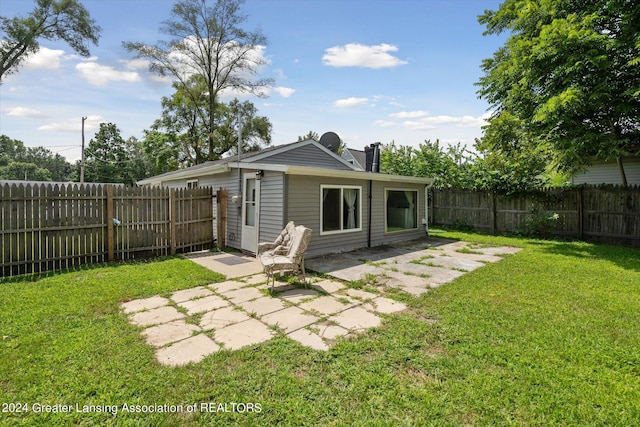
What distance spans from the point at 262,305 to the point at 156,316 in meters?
1.32

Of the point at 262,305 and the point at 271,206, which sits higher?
the point at 271,206

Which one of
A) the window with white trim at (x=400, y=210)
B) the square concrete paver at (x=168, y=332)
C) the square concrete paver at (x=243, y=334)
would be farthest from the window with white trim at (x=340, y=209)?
the square concrete paver at (x=168, y=332)

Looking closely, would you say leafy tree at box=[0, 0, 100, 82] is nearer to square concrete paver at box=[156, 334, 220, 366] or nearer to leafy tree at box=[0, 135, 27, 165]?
square concrete paver at box=[156, 334, 220, 366]

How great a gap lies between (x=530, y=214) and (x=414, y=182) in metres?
4.56

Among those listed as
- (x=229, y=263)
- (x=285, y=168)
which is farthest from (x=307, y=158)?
(x=229, y=263)

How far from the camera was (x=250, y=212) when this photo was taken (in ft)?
26.0

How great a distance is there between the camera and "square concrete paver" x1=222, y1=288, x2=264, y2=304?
4461 mm

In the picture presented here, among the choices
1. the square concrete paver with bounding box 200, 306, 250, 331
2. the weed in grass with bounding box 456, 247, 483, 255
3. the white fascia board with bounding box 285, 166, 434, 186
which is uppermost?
the white fascia board with bounding box 285, 166, 434, 186

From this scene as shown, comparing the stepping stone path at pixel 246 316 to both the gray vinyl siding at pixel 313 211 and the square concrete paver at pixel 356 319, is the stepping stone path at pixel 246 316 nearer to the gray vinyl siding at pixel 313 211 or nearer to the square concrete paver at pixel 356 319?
the square concrete paver at pixel 356 319

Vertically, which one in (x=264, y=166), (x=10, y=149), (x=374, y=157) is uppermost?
(x=10, y=149)

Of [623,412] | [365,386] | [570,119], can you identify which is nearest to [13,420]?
[365,386]

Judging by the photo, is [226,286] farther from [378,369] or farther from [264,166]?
[378,369]

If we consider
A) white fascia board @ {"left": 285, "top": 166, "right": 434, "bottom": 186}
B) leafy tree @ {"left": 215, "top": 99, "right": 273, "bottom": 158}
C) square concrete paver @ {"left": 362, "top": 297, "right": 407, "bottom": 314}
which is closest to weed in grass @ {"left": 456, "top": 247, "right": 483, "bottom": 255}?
white fascia board @ {"left": 285, "top": 166, "right": 434, "bottom": 186}

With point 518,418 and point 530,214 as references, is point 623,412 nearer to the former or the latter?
point 518,418
